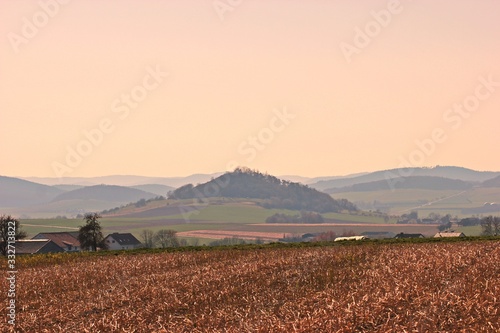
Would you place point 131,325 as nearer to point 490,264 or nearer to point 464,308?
point 464,308

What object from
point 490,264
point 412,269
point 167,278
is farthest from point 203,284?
point 490,264

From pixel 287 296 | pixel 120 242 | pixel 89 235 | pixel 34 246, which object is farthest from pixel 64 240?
pixel 287 296

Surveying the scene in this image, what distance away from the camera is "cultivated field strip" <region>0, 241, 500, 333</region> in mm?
17766

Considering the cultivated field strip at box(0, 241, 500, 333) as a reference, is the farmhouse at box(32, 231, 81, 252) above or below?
above

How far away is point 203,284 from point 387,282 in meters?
7.87

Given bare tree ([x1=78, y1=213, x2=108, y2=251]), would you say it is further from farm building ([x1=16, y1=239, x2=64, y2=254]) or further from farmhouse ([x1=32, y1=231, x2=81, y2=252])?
farmhouse ([x1=32, y1=231, x2=81, y2=252])

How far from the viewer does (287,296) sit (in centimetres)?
2430

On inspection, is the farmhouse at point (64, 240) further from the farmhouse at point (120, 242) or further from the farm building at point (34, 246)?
the farmhouse at point (120, 242)

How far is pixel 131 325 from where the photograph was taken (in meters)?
21.3

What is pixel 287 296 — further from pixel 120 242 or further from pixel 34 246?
pixel 120 242

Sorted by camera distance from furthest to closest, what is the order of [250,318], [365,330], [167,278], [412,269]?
[167,278], [412,269], [250,318], [365,330]

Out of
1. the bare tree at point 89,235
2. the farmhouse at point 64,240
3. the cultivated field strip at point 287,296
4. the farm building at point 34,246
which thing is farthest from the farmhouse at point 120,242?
the cultivated field strip at point 287,296

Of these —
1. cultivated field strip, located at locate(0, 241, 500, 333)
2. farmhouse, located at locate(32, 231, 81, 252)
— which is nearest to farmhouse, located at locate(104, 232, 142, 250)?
farmhouse, located at locate(32, 231, 81, 252)

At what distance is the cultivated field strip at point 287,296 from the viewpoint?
17766 mm
